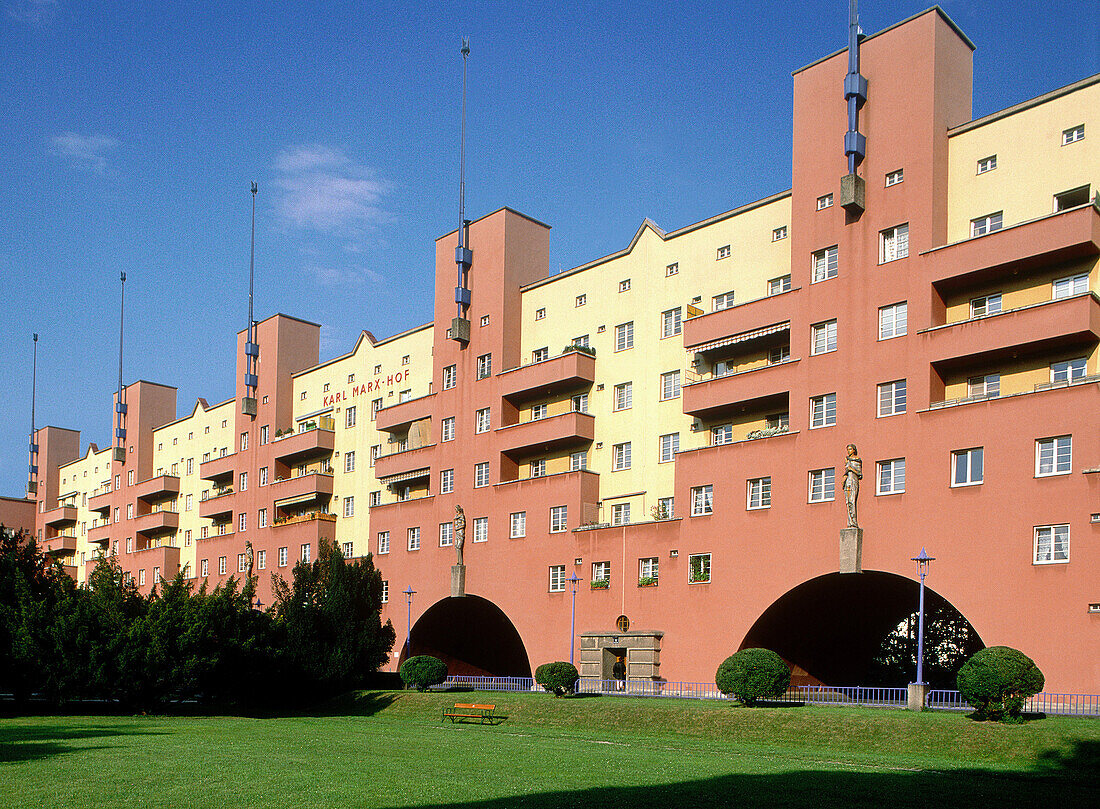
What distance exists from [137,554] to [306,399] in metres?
29.3

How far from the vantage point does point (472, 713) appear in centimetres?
4906

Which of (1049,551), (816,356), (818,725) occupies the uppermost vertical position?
(816,356)

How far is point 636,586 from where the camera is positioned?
55.4 metres

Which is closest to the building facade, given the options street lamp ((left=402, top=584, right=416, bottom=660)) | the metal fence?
street lamp ((left=402, top=584, right=416, bottom=660))

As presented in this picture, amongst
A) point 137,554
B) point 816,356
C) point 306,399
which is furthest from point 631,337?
point 137,554

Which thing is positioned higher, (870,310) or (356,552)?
(870,310)

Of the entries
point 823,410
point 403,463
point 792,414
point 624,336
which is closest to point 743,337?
point 792,414

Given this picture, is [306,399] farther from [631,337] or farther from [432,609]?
[631,337]

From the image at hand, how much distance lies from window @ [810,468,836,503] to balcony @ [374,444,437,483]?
28.7 meters

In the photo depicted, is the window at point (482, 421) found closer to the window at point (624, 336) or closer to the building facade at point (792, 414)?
the building facade at point (792, 414)

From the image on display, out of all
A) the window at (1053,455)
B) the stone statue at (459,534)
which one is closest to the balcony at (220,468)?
the stone statue at (459,534)

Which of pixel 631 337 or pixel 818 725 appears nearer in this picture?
pixel 818 725

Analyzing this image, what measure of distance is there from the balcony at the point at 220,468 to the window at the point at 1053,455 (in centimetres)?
6640

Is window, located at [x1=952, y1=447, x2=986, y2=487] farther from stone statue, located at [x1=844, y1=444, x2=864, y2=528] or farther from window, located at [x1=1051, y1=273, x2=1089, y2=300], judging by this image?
window, located at [x1=1051, y1=273, x2=1089, y2=300]
